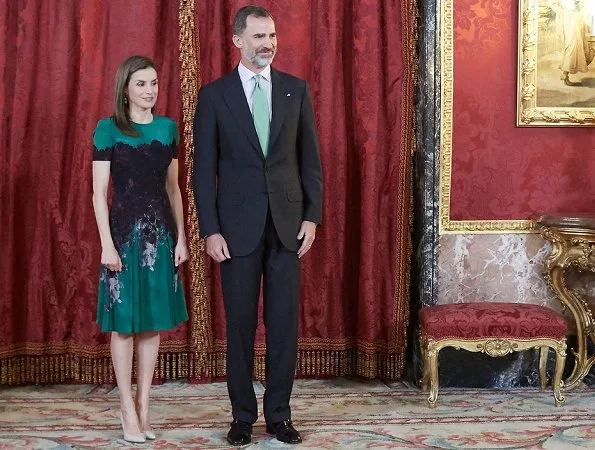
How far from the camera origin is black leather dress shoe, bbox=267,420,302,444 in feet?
11.8

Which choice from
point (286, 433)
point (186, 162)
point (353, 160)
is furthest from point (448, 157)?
point (286, 433)

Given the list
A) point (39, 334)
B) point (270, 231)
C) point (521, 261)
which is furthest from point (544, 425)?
point (39, 334)

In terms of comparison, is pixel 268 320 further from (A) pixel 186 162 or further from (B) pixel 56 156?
(B) pixel 56 156

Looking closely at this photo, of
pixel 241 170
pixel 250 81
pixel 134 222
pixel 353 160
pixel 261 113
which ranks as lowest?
pixel 134 222

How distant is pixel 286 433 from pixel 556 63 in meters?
2.32

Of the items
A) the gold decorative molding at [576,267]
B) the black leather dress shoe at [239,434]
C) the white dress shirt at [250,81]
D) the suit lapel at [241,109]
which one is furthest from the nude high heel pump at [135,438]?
the gold decorative molding at [576,267]

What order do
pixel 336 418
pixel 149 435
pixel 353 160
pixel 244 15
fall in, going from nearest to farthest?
1. pixel 244 15
2. pixel 149 435
3. pixel 336 418
4. pixel 353 160

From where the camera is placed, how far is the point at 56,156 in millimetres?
4598

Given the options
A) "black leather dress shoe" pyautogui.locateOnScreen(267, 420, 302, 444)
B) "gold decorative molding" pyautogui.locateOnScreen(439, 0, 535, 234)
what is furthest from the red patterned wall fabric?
"black leather dress shoe" pyautogui.locateOnScreen(267, 420, 302, 444)

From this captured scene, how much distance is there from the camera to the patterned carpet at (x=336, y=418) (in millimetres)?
3637

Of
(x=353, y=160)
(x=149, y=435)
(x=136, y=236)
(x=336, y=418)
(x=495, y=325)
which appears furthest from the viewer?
(x=353, y=160)

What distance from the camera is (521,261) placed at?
471cm

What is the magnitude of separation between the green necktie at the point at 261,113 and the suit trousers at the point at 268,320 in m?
0.31

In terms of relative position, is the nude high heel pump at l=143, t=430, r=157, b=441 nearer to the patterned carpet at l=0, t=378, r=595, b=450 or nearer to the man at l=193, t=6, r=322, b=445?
the patterned carpet at l=0, t=378, r=595, b=450
